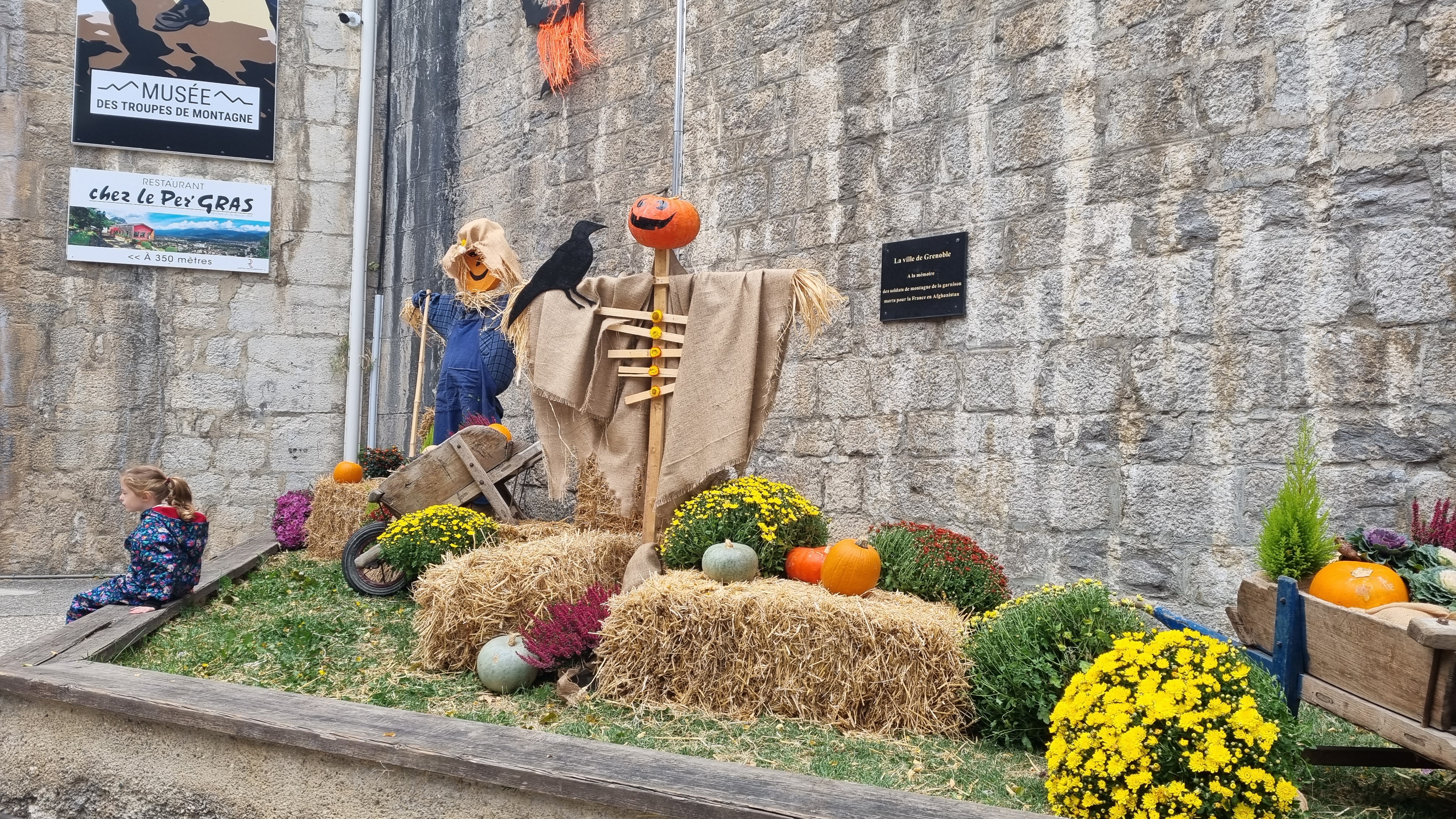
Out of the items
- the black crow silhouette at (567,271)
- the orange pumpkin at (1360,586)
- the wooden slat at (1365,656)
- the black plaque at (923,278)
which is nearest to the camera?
the wooden slat at (1365,656)

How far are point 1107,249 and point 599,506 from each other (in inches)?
114

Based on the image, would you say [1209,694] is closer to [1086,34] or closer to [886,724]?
[886,724]

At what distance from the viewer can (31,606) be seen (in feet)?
25.1

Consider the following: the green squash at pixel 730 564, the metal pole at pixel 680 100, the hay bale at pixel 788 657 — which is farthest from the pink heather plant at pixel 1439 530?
the metal pole at pixel 680 100

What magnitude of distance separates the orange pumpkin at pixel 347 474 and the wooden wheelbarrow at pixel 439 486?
3.69 ft

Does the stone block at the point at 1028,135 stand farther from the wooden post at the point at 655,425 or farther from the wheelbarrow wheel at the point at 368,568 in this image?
the wheelbarrow wheel at the point at 368,568

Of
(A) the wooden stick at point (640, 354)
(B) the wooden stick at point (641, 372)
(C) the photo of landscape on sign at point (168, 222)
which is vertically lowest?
(B) the wooden stick at point (641, 372)

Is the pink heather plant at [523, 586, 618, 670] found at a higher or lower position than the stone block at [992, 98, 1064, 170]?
lower

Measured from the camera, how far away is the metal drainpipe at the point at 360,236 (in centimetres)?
1012

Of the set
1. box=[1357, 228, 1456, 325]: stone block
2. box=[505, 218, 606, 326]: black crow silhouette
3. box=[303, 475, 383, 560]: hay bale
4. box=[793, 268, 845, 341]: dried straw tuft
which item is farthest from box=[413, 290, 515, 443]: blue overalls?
box=[1357, 228, 1456, 325]: stone block

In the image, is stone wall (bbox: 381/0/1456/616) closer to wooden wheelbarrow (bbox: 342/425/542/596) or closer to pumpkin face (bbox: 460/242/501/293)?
pumpkin face (bbox: 460/242/501/293)

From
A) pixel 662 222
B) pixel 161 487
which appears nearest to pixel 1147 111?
pixel 662 222

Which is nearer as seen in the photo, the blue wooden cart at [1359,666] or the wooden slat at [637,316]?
the blue wooden cart at [1359,666]

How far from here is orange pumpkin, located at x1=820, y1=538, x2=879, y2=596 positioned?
4438 millimetres
